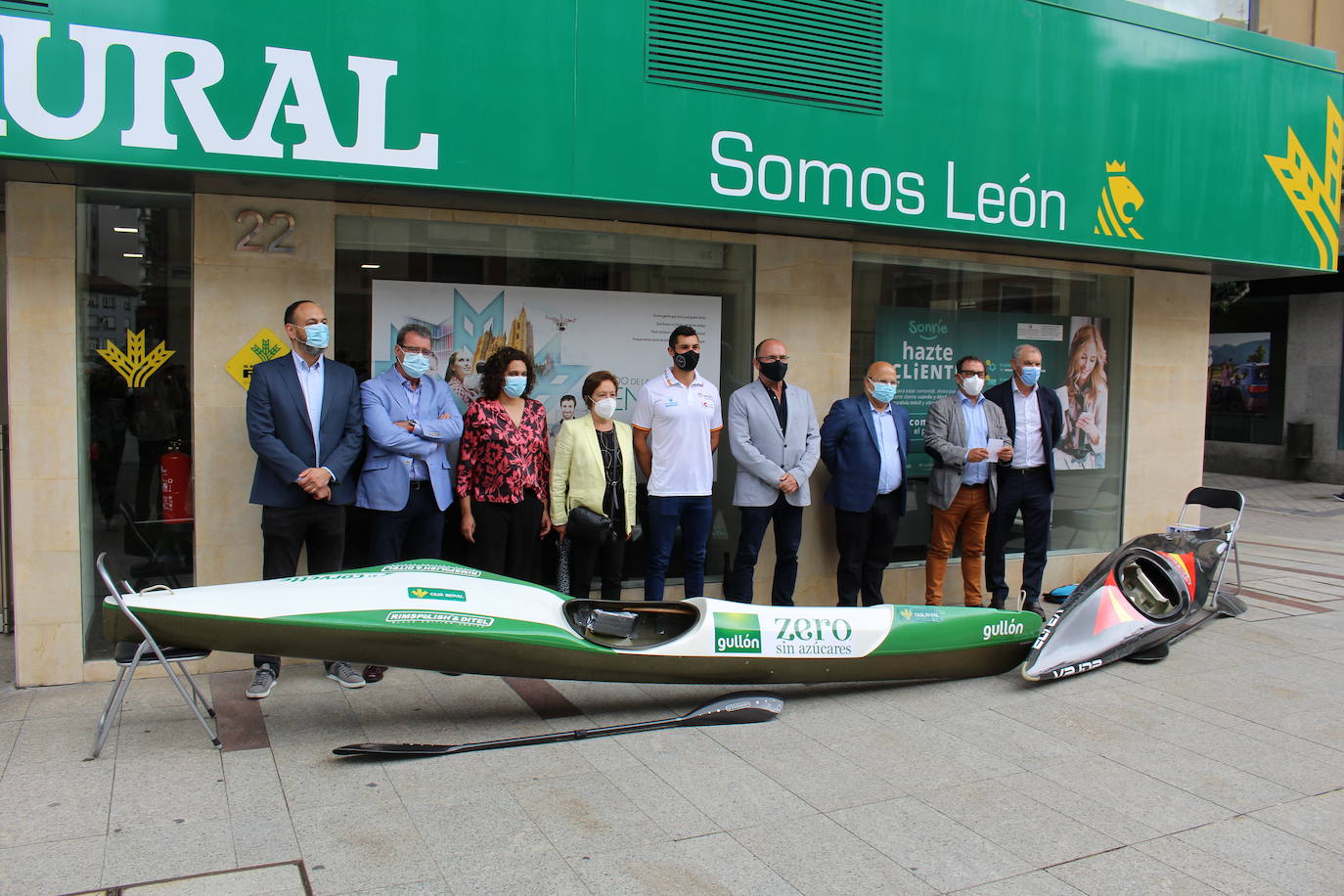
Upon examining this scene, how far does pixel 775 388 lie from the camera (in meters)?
7.07

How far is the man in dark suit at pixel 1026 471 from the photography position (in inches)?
306

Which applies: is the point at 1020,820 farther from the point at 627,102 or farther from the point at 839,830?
the point at 627,102

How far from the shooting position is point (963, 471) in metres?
7.61

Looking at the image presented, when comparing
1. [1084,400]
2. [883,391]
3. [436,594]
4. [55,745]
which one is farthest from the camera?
[1084,400]

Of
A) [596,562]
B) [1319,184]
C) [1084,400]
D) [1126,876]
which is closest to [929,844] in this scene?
[1126,876]

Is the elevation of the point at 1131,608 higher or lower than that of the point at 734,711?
higher

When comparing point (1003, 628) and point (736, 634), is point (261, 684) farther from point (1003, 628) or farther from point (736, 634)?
point (1003, 628)

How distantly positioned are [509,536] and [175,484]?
1.99m

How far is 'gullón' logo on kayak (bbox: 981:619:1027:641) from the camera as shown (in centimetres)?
591

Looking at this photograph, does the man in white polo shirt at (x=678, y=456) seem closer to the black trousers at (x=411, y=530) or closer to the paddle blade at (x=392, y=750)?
the black trousers at (x=411, y=530)

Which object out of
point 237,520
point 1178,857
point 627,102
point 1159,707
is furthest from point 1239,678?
point 237,520

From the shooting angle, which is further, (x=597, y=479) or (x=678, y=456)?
(x=678, y=456)

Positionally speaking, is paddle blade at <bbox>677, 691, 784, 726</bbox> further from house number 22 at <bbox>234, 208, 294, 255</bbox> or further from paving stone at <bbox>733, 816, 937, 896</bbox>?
house number 22 at <bbox>234, 208, 294, 255</bbox>

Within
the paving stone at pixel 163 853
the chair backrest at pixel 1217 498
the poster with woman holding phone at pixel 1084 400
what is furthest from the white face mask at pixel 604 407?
the chair backrest at pixel 1217 498
